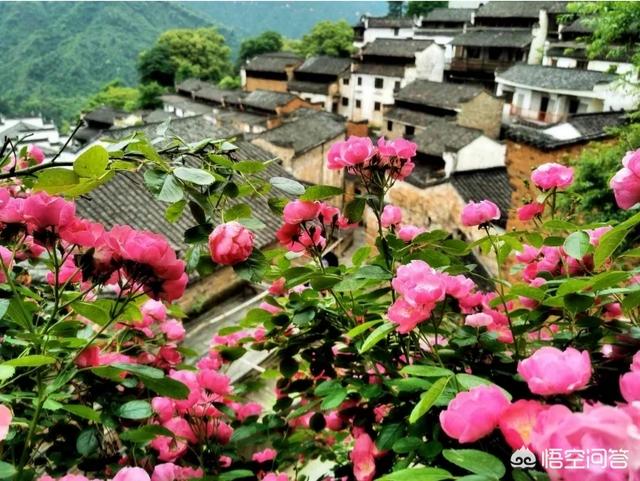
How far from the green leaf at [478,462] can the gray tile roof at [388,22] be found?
3861cm

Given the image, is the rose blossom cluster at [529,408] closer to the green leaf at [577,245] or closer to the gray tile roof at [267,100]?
the green leaf at [577,245]

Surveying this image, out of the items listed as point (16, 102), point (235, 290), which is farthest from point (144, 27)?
point (235, 290)

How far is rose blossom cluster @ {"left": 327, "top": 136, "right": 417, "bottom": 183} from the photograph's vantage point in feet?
4.99

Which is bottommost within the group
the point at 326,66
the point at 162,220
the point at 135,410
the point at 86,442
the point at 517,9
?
the point at 162,220

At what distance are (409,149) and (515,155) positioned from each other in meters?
6.90

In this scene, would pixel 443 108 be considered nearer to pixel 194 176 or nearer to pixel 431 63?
pixel 431 63

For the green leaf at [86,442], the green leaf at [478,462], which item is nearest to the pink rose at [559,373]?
the green leaf at [478,462]

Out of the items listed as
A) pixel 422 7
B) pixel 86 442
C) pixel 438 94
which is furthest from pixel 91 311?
pixel 422 7

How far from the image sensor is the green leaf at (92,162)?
1224 millimetres

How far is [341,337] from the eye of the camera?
192 centimetres

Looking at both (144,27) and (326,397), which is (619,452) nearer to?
(326,397)

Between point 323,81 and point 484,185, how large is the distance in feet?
66.5

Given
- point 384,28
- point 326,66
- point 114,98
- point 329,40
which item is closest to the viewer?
point 326,66

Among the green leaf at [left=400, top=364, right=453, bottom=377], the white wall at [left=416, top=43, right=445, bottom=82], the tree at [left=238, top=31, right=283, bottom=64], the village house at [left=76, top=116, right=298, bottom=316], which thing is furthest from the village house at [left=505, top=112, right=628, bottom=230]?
the tree at [left=238, top=31, right=283, bottom=64]
